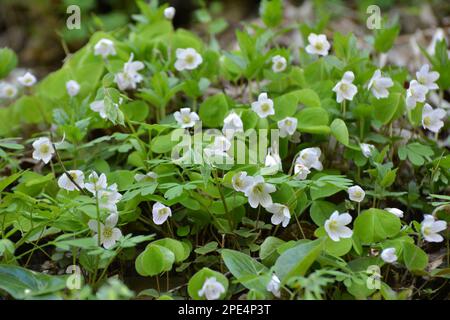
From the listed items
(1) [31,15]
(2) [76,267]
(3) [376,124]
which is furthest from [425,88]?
(1) [31,15]

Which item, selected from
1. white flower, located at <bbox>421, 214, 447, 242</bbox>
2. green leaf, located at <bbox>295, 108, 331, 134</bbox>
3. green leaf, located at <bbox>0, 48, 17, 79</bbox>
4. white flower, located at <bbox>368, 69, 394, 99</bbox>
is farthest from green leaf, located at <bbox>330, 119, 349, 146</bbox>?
green leaf, located at <bbox>0, 48, 17, 79</bbox>

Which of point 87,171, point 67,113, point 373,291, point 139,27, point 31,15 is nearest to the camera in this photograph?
point 373,291

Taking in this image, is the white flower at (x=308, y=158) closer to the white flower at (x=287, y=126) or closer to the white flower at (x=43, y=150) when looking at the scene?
the white flower at (x=287, y=126)

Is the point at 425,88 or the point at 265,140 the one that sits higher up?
the point at 425,88

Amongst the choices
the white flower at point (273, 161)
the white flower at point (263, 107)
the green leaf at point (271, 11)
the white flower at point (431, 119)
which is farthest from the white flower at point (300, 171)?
the green leaf at point (271, 11)

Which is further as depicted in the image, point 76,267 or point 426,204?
point 426,204

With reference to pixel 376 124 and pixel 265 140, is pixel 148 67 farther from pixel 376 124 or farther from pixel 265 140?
pixel 376 124
